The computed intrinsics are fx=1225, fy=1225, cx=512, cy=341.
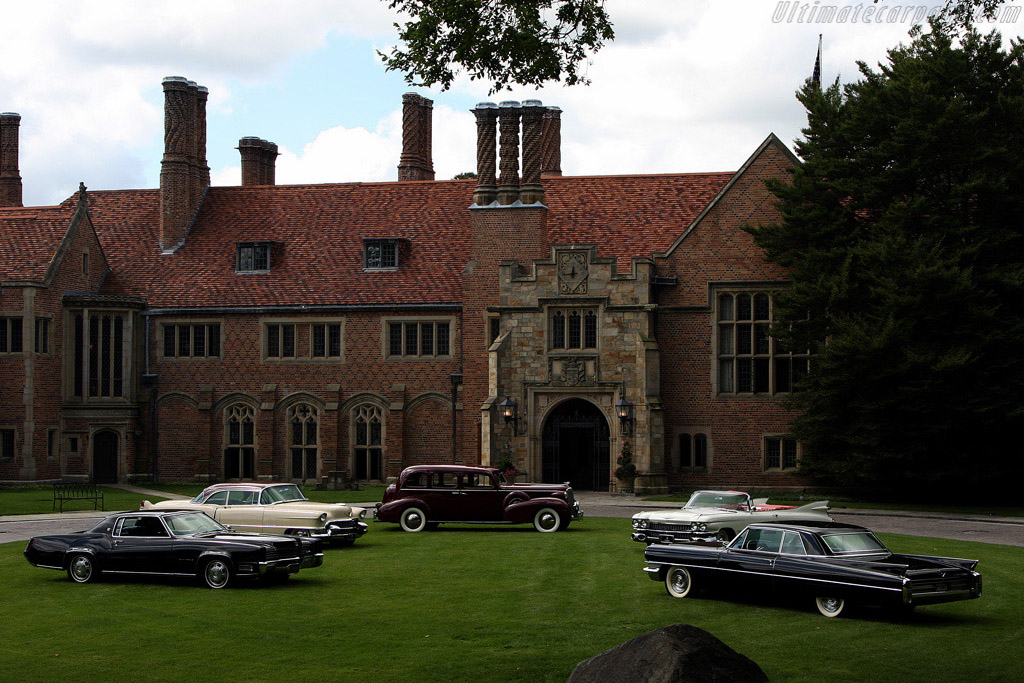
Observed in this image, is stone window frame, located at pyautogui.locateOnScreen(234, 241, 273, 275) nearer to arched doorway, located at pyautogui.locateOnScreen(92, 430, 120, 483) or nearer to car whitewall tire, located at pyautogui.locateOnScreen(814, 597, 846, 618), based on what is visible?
arched doorway, located at pyautogui.locateOnScreen(92, 430, 120, 483)

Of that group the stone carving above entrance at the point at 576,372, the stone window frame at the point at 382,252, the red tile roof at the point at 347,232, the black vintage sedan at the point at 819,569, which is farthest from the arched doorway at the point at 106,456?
the black vintage sedan at the point at 819,569

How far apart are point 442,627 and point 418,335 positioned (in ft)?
94.0

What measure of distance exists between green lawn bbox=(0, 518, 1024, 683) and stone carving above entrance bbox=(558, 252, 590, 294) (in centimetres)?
1990

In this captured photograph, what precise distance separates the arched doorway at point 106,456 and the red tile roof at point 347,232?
5172 millimetres

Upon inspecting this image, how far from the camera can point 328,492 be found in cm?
4044

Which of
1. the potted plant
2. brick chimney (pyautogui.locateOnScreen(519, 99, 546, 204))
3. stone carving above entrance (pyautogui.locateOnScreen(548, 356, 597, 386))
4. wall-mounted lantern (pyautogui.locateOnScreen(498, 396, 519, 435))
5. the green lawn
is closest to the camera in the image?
the green lawn

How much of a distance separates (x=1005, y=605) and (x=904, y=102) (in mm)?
22307

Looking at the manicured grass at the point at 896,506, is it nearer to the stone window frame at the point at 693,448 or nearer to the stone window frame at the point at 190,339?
the stone window frame at the point at 693,448

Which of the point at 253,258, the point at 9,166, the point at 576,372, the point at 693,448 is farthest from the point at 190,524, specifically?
the point at 9,166

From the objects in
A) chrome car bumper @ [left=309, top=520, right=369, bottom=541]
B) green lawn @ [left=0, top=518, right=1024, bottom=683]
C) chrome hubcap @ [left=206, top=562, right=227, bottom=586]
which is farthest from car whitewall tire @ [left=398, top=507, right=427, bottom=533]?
chrome hubcap @ [left=206, top=562, right=227, bottom=586]

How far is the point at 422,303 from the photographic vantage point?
43031mm

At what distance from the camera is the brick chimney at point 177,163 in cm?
4675

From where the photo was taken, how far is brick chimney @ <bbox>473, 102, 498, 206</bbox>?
140 ft

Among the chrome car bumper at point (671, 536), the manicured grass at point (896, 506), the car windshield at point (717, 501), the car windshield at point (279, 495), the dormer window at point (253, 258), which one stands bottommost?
the manicured grass at point (896, 506)
